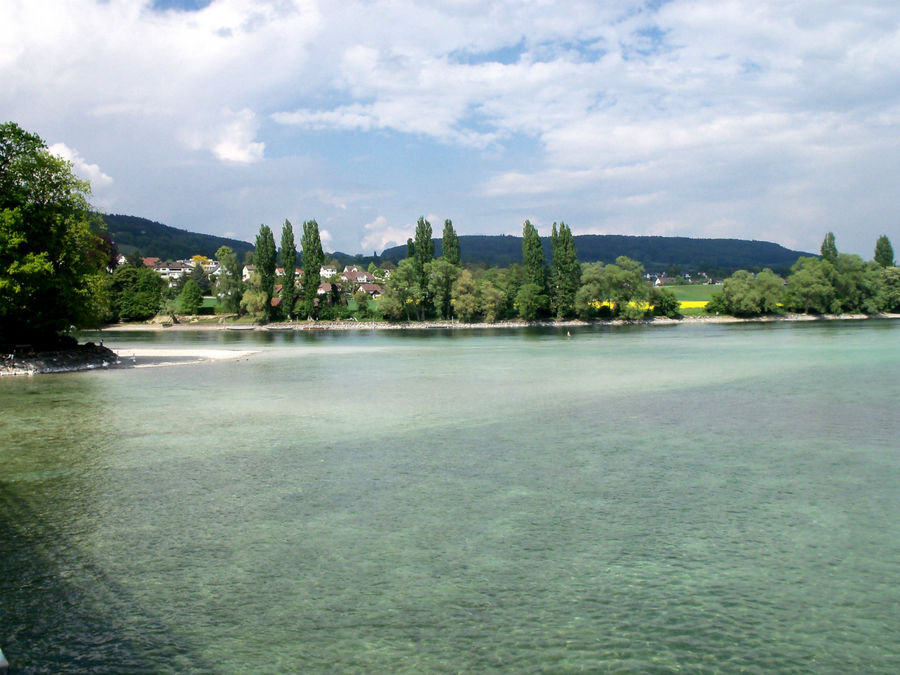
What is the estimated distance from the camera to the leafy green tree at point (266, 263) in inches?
4412

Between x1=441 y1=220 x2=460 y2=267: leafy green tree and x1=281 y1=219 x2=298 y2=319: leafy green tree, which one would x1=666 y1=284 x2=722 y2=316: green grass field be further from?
x1=281 y1=219 x2=298 y2=319: leafy green tree

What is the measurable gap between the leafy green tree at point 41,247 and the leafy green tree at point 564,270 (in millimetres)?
78463

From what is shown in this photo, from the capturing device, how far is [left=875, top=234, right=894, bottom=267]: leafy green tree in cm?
13712

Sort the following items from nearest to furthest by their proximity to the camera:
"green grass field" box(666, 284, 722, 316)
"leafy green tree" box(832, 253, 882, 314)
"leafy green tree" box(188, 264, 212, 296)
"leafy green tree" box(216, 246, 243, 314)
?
"leafy green tree" box(832, 253, 882, 314), "leafy green tree" box(216, 246, 243, 314), "green grass field" box(666, 284, 722, 316), "leafy green tree" box(188, 264, 212, 296)

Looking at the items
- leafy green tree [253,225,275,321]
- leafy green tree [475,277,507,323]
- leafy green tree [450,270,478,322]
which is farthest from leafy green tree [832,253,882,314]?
leafy green tree [253,225,275,321]

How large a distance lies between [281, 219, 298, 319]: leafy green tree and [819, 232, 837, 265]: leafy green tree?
320 ft

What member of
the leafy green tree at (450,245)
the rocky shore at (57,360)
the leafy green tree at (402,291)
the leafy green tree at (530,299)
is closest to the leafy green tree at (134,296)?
the leafy green tree at (402,291)

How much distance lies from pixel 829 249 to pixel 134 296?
129 m

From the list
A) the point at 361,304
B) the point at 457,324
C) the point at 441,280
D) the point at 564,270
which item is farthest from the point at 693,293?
the point at 361,304

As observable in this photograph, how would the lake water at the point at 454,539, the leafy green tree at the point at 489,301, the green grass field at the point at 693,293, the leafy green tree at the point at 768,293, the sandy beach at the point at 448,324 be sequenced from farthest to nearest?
the green grass field at the point at 693,293
the leafy green tree at the point at 768,293
the leafy green tree at the point at 489,301
the sandy beach at the point at 448,324
the lake water at the point at 454,539

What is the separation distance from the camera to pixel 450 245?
368 ft

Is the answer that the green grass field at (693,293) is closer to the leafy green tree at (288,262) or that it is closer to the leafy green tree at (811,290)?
the leafy green tree at (811,290)

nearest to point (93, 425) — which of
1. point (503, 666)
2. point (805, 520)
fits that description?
point (503, 666)

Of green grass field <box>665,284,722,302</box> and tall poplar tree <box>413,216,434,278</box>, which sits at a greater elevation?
tall poplar tree <box>413,216,434,278</box>
